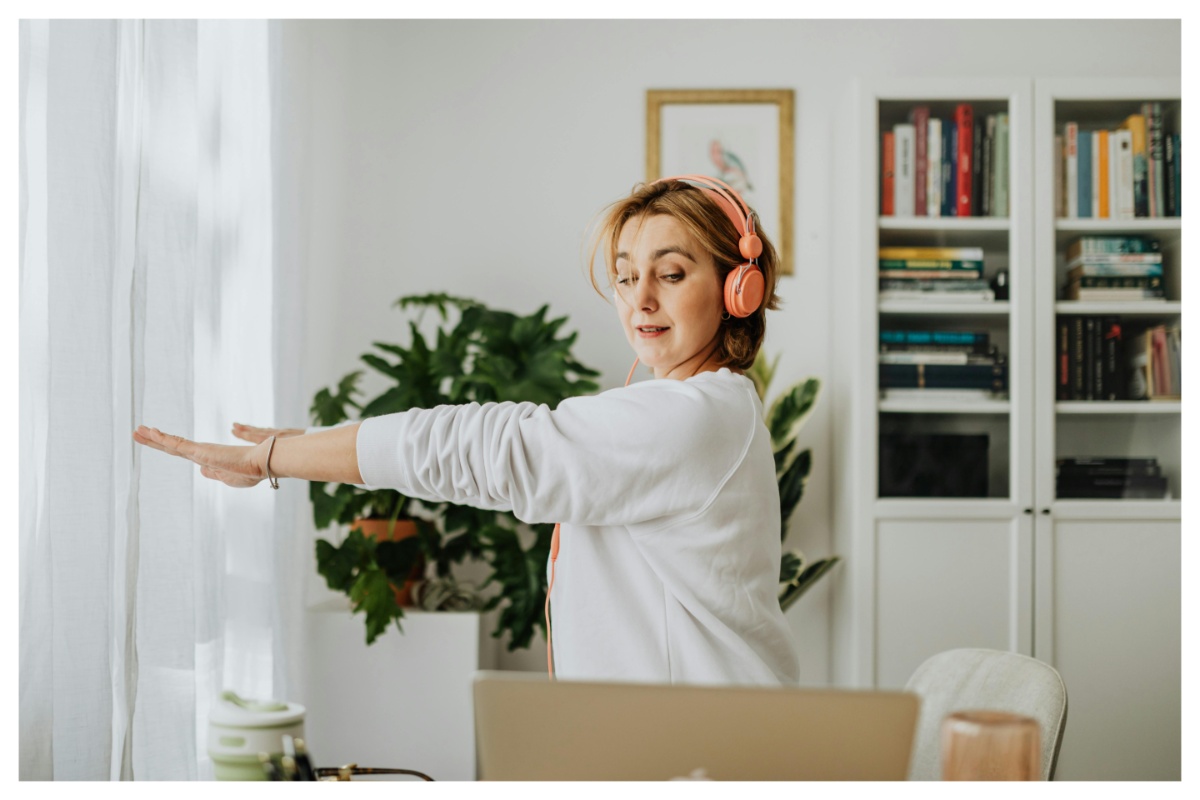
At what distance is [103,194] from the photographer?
5.08 feet

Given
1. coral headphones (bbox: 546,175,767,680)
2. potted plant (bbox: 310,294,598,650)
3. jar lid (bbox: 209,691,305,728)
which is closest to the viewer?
jar lid (bbox: 209,691,305,728)

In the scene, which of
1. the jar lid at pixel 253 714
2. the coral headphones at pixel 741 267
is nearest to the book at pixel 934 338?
the coral headphones at pixel 741 267

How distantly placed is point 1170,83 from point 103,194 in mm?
Answer: 2716

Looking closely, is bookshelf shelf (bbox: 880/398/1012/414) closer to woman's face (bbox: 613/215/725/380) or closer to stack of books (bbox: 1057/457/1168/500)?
stack of books (bbox: 1057/457/1168/500)

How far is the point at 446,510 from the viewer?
2625 mm

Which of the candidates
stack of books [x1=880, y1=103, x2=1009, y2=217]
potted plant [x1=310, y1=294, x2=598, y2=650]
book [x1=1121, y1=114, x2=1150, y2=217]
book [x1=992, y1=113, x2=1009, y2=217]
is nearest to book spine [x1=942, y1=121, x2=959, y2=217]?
stack of books [x1=880, y1=103, x2=1009, y2=217]

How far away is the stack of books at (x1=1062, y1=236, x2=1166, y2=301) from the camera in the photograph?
2684 millimetres

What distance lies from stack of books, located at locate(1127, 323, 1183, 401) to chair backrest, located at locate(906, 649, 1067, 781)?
148 centimetres

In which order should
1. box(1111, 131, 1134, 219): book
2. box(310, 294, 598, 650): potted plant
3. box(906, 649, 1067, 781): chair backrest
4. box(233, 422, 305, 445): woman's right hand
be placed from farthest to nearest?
box(1111, 131, 1134, 219): book < box(310, 294, 598, 650): potted plant < box(906, 649, 1067, 781): chair backrest < box(233, 422, 305, 445): woman's right hand

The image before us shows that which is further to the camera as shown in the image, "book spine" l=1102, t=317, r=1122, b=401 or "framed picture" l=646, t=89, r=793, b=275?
"framed picture" l=646, t=89, r=793, b=275

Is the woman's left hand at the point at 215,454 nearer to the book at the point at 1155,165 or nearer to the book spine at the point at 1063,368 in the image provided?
the book spine at the point at 1063,368

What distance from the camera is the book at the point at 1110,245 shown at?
8.82ft

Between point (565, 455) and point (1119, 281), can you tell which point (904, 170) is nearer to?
point (1119, 281)
